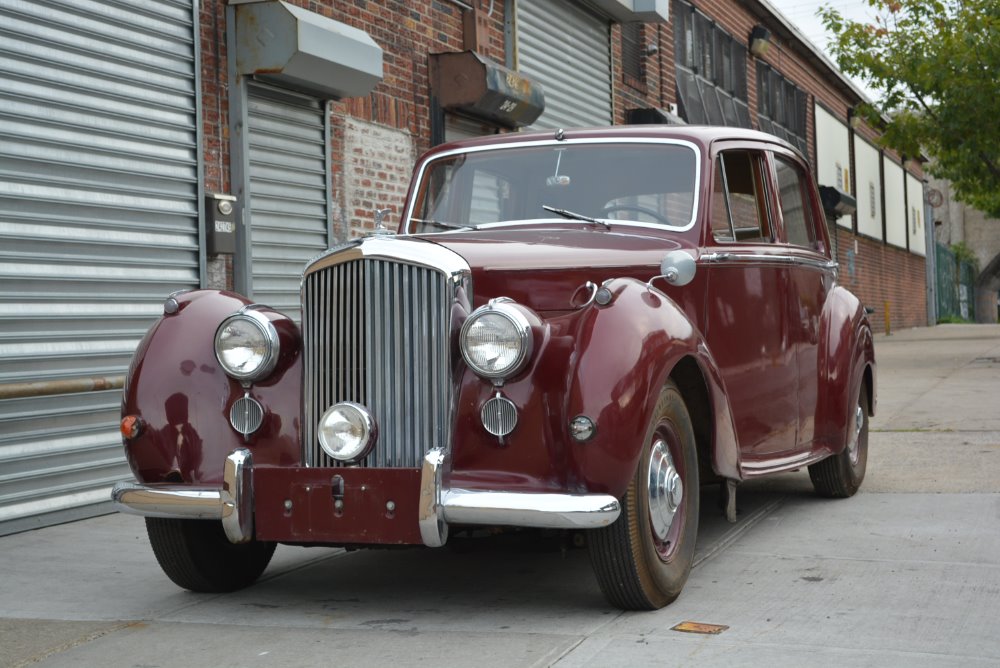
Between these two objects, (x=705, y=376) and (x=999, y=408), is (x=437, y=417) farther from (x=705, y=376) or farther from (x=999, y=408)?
(x=999, y=408)

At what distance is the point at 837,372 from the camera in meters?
6.63

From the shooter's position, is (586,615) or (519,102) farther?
(519,102)

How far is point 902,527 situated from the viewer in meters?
6.02

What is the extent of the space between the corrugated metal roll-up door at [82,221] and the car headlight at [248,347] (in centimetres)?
241

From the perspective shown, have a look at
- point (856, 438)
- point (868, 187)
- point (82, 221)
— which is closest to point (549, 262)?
point (856, 438)

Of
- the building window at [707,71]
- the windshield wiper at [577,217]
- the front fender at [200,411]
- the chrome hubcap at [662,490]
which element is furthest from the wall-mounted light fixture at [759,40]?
the front fender at [200,411]

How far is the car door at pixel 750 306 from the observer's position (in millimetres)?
5531

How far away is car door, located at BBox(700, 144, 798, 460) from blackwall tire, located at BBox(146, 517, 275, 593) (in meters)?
2.06

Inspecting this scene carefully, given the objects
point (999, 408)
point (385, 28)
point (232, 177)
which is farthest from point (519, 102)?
point (999, 408)

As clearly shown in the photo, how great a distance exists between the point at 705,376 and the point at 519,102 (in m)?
7.62

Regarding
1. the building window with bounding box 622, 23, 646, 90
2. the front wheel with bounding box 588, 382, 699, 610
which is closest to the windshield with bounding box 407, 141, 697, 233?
the front wheel with bounding box 588, 382, 699, 610

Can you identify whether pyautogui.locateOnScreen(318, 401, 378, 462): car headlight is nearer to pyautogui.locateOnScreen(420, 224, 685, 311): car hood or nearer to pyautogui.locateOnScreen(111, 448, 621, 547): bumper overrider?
pyautogui.locateOnScreen(111, 448, 621, 547): bumper overrider

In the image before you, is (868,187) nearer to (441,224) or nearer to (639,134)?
(639,134)

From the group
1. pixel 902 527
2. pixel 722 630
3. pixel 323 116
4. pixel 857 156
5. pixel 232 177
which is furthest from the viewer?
pixel 857 156
